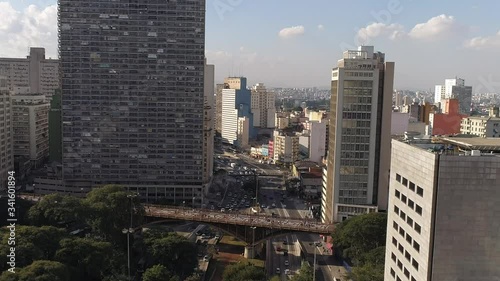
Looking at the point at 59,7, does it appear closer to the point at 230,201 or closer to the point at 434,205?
the point at 230,201

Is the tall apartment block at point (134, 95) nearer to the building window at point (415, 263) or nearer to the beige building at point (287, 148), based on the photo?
the beige building at point (287, 148)

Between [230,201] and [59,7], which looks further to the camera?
[230,201]

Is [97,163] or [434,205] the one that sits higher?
[434,205]

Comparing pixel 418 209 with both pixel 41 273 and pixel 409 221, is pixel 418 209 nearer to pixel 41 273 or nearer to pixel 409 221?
pixel 409 221

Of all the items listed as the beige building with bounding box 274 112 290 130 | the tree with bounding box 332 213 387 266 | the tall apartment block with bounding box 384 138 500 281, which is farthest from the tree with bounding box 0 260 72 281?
the beige building with bounding box 274 112 290 130

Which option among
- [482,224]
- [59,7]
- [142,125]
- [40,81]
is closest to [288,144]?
[142,125]

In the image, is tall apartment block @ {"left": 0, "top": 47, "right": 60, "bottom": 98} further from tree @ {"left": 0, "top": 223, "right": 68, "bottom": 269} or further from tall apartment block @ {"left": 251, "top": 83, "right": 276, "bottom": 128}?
tree @ {"left": 0, "top": 223, "right": 68, "bottom": 269}

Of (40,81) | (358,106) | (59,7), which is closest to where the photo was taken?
(358,106)
